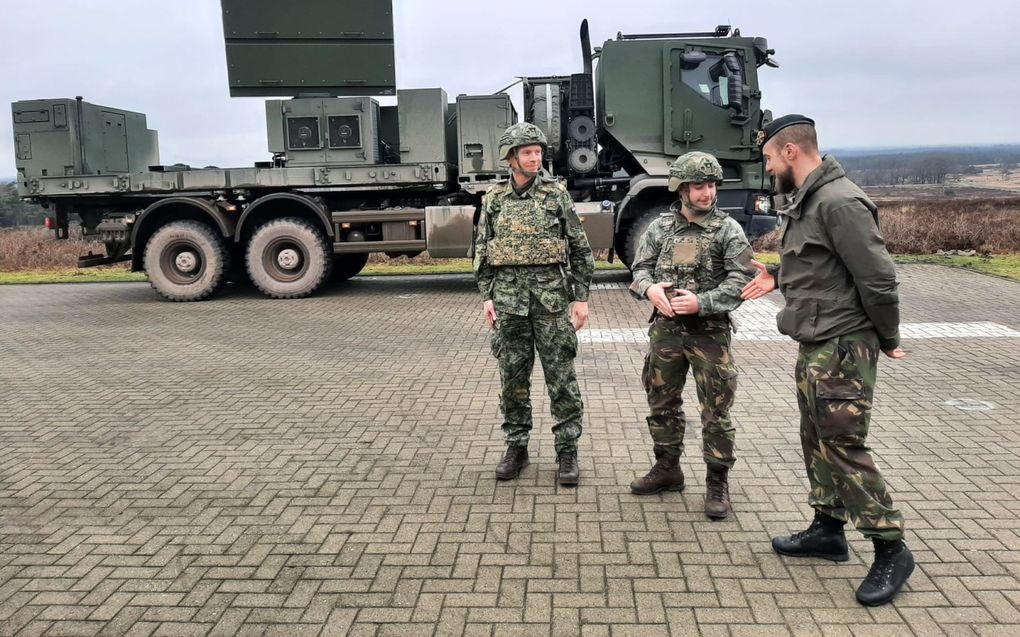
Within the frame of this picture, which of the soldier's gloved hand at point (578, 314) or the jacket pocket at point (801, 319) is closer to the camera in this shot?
the jacket pocket at point (801, 319)

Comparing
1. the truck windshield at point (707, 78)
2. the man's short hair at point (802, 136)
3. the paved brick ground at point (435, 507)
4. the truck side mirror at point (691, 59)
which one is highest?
the truck side mirror at point (691, 59)

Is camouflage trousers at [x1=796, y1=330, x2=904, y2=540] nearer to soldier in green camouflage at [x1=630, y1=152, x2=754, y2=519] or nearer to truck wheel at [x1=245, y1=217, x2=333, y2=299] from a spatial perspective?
soldier in green camouflage at [x1=630, y1=152, x2=754, y2=519]

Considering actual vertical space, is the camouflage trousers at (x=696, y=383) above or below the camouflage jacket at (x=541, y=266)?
below

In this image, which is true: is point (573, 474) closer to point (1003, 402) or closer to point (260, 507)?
point (260, 507)

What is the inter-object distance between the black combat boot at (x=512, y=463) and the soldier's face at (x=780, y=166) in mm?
2095

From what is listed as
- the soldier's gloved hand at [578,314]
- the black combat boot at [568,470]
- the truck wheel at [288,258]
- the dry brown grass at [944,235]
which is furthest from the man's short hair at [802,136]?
the dry brown grass at [944,235]

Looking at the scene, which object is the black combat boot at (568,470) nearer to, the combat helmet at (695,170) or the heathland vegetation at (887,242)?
the combat helmet at (695,170)

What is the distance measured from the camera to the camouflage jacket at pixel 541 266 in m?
4.38

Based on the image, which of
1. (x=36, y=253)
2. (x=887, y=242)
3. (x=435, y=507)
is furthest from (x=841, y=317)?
(x=36, y=253)

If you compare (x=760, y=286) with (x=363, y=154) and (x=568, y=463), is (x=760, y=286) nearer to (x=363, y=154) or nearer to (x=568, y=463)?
(x=568, y=463)

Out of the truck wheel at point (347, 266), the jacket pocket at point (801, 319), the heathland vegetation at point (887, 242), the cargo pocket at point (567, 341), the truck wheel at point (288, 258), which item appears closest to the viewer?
the jacket pocket at point (801, 319)

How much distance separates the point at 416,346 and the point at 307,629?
538cm

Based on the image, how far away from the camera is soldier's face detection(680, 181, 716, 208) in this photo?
12.6 ft

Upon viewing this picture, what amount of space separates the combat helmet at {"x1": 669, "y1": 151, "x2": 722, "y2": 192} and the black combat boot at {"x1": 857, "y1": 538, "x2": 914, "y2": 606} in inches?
69.4
